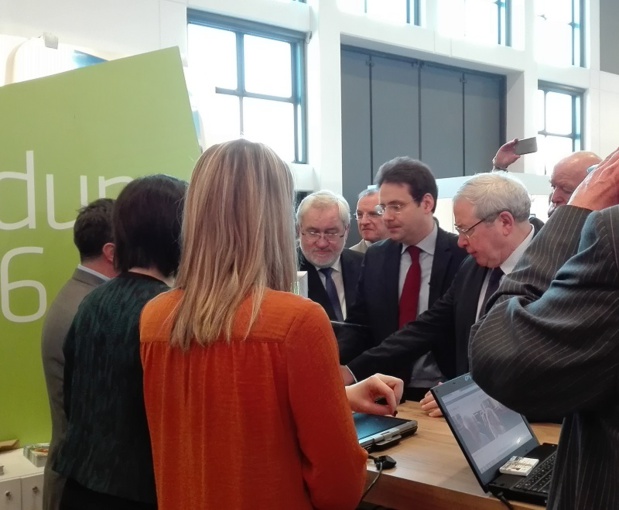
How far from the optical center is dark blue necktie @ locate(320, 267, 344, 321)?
Answer: 3.31m

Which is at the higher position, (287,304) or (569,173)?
(569,173)

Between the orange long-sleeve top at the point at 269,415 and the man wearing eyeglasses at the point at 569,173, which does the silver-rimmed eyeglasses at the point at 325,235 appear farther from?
the orange long-sleeve top at the point at 269,415

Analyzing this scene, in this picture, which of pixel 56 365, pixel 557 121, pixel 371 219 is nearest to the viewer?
pixel 56 365

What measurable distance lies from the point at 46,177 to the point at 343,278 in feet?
4.85

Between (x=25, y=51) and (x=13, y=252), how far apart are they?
5.89ft

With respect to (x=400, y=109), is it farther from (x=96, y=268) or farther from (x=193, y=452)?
(x=193, y=452)

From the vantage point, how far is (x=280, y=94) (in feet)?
24.5

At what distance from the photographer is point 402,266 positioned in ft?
9.22

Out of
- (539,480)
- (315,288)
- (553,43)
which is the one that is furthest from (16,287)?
(553,43)

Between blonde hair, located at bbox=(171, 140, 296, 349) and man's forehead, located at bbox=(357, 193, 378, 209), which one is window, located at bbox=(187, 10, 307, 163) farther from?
blonde hair, located at bbox=(171, 140, 296, 349)

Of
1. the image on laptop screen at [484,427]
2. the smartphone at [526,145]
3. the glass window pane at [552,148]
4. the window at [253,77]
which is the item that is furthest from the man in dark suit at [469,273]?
the glass window pane at [552,148]

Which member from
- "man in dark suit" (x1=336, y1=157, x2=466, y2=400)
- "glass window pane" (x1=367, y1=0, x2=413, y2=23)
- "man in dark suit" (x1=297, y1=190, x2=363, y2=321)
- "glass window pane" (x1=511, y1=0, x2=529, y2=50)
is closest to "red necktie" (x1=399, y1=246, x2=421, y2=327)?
"man in dark suit" (x1=336, y1=157, x2=466, y2=400)

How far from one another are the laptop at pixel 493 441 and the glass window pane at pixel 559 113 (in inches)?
367

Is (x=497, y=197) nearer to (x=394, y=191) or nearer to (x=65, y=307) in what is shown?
(x=394, y=191)
